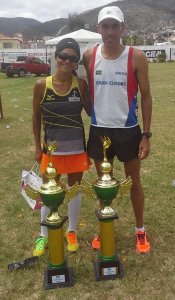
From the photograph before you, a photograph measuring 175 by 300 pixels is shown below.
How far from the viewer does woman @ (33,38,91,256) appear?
9.40 ft

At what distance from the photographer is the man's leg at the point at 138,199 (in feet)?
10.4

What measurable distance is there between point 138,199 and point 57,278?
97 centimetres

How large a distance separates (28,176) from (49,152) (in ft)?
2.72

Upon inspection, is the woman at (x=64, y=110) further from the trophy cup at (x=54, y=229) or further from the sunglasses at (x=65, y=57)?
the trophy cup at (x=54, y=229)

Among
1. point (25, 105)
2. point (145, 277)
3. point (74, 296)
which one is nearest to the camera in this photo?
point (74, 296)

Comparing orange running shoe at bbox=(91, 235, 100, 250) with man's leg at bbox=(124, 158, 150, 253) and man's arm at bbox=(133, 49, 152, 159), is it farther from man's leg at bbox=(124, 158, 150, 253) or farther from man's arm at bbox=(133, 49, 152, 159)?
man's arm at bbox=(133, 49, 152, 159)

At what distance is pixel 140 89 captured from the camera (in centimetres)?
292

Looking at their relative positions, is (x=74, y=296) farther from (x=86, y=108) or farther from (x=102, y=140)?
(x=86, y=108)

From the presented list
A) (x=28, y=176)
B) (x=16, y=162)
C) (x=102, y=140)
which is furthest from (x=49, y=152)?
(x=16, y=162)

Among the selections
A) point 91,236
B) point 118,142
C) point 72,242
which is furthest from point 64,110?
point 91,236

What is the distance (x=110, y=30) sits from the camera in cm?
278

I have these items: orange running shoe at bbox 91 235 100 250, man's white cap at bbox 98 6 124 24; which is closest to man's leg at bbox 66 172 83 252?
orange running shoe at bbox 91 235 100 250

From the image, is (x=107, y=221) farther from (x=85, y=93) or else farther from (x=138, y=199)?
(x=85, y=93)

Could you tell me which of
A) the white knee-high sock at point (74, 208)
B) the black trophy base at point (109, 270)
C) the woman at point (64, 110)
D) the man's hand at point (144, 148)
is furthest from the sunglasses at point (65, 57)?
the black trophy base at point (109, 270)
